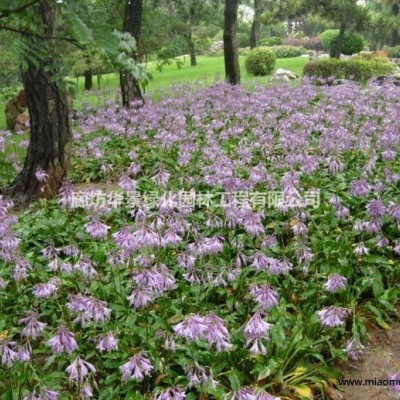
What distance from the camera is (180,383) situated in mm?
3807

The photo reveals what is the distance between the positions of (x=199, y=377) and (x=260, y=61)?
27467 mm

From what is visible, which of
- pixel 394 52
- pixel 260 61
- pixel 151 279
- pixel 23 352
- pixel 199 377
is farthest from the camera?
pixel 394 52

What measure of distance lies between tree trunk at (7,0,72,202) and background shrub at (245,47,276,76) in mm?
22698

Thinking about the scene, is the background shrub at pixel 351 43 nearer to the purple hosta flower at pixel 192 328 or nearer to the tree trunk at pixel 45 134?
the tree trunk at pixel 45 134

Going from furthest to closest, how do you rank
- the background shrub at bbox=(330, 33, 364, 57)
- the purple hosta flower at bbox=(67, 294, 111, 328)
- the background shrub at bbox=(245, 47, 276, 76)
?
the background shrub at bbox=(330, 33, 364, 57) → the background shrub at bbox=(245, 47, 276, 76) → the purple hosta flower at bbox=(67, 294, 111, 328)

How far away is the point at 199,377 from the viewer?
3.60 m

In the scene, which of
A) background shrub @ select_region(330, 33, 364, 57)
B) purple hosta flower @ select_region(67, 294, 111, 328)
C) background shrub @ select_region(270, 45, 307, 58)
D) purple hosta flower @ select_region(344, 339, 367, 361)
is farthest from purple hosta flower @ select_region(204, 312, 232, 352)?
background shrub @ select_region(270, 45, 307, 58)

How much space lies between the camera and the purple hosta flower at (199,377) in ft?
11.1

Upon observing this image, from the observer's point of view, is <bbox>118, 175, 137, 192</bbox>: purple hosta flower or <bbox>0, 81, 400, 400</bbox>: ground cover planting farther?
<bbox>118, 175, 137, 192</bbox>: purple hosta flower

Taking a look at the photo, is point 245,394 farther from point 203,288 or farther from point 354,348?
point 203,288

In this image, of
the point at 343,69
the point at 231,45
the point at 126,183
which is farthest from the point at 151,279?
the point at 343,69

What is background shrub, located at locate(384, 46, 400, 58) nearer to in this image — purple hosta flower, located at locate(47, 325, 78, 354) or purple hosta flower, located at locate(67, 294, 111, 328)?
purple hosta flower, located at locate(67, 294, 111, 328)

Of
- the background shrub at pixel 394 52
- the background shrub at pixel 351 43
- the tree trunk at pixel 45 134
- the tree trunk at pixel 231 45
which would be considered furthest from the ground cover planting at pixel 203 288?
the background shrub at pixel 394 52

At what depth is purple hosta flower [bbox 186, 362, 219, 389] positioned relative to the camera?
339cm
